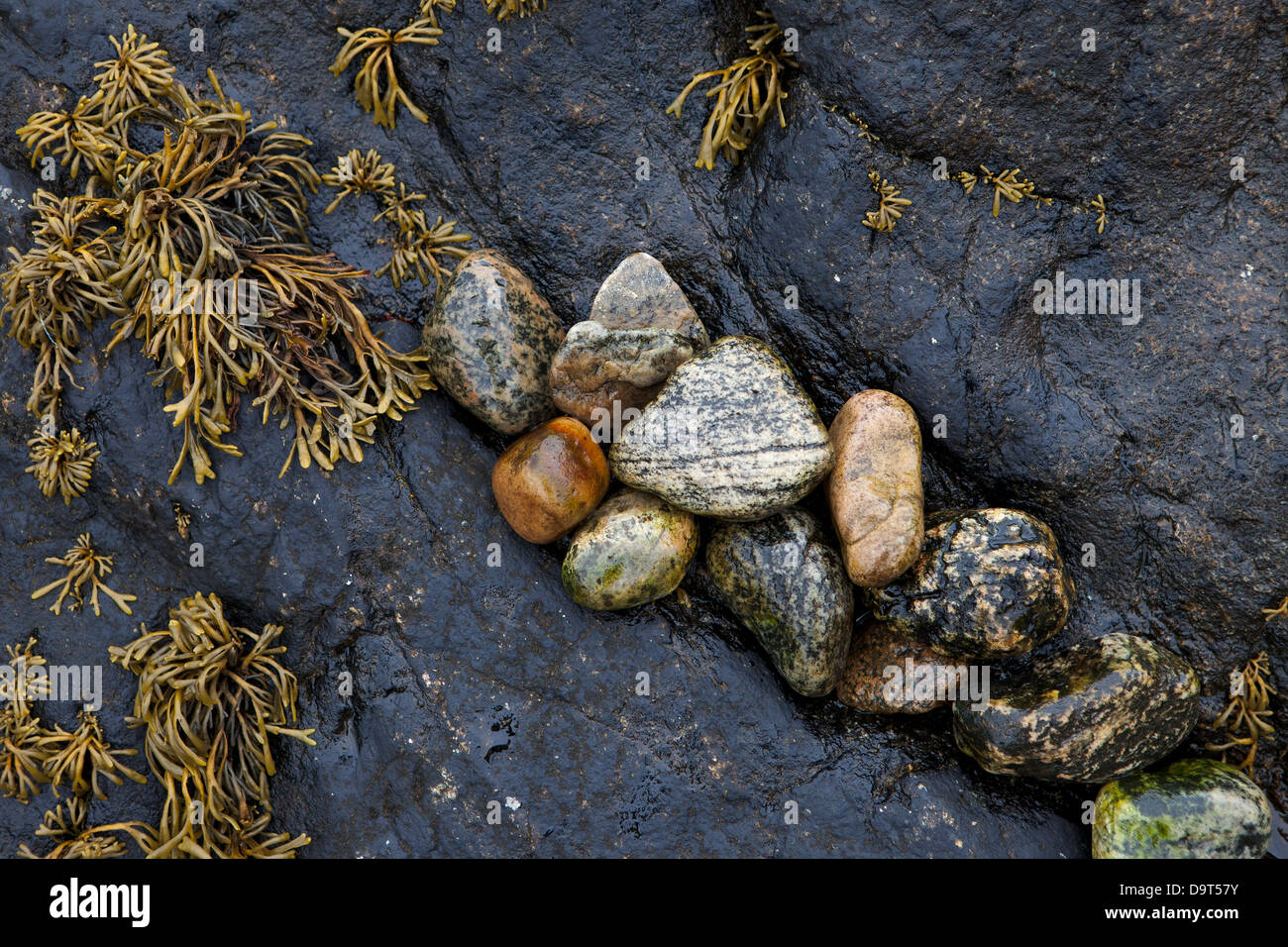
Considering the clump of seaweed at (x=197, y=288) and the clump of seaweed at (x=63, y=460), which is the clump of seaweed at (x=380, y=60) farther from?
the clump of seaweed at (x=63, y=460)

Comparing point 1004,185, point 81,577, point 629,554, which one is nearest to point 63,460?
point 81,577

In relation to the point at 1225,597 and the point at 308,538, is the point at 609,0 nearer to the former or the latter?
the point at 308,538

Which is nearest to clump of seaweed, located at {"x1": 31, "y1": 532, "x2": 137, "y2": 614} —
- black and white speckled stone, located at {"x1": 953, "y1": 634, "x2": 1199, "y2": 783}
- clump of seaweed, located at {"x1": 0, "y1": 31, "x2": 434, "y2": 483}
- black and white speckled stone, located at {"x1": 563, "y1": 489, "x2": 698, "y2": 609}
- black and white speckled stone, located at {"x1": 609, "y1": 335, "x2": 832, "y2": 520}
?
clump of seaweed, located at {"x1": 0, "y1": 31, "x2": 434, "y2": 483}

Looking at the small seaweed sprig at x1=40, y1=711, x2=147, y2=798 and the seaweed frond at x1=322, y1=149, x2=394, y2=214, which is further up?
the seaweed frond at x1=322, y1=149, x2=394, y2=214

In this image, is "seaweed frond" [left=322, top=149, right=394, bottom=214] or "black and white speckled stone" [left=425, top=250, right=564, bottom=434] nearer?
"black and white speckled stone" [left=425, top=250, right=564, bottom=434]

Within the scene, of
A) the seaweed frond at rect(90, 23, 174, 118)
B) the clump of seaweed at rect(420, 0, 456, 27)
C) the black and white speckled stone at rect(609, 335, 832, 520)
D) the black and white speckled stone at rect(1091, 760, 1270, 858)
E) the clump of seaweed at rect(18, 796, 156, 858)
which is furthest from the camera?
the clump of seaweed at rect(420, 0, 456, 27)

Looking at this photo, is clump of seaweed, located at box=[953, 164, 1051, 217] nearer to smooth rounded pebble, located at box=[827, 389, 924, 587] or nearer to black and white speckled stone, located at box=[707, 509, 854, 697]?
smooth rounded pebble, located at box=[827, 389, 924, 587]

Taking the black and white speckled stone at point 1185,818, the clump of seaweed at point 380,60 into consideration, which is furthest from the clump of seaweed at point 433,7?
the black and white speckled stone at point 1185,818
